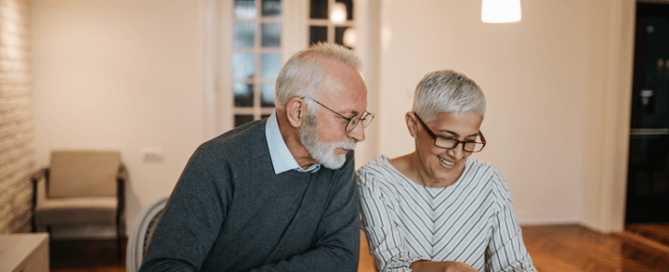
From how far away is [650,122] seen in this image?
5.20 meters

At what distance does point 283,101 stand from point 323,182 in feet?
0.94

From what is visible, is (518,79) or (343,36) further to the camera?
(343,36)

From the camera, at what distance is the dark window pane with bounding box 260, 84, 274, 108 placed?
17.6ft

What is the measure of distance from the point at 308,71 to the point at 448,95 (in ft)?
1.45

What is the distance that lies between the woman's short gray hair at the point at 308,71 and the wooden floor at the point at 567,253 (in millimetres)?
3118

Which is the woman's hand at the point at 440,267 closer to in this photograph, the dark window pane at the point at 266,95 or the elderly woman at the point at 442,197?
the elderly woman at the point at 442,197

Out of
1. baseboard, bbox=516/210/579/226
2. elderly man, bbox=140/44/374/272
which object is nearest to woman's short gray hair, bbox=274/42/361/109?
elderly man, bbox=140/44/374/272

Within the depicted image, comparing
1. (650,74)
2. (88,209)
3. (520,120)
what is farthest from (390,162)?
(650,74)

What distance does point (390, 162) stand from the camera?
1.71m

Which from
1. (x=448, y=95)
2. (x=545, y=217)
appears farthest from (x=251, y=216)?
(x=545, y=217)

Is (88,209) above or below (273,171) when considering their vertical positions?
below

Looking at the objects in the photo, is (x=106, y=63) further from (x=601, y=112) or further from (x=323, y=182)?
(x=601, y=112)

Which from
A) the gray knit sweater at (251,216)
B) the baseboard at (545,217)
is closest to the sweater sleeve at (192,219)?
the gray knit sweater at (251,216)

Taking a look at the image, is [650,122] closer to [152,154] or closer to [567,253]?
[567,253]
